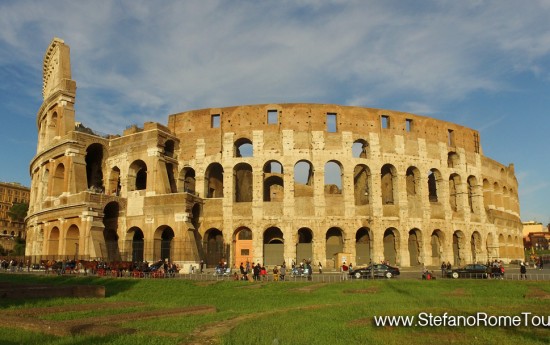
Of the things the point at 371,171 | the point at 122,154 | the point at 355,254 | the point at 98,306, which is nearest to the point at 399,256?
the point at 355,254

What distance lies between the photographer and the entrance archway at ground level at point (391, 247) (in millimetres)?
35406

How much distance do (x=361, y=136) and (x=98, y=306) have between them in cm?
2718

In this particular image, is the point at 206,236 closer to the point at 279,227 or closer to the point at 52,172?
the point at 279,227

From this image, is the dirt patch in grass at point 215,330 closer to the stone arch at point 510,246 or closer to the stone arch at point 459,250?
the stone arch at point 459,250

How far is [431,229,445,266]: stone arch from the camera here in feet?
123

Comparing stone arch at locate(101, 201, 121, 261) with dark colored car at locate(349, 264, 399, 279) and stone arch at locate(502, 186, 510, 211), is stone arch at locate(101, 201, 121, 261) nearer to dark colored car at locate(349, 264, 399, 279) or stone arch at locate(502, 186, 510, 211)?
dark colored car at locate(349, 264, 399, 279)

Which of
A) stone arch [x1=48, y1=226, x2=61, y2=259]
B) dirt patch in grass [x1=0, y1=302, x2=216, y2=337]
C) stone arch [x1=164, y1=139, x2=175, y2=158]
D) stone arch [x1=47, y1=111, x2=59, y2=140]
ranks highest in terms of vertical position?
stone arch [x1=47, y1=111, x2=59, y2=140]

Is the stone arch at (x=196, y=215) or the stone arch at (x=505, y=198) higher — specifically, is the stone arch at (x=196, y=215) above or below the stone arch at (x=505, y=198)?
below

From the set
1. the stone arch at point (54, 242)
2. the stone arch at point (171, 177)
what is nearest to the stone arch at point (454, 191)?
the stone arch at point (171, 177)

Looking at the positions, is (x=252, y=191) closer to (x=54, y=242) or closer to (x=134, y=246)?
(x=134, y=246)

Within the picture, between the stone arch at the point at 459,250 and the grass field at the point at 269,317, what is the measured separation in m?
20.8

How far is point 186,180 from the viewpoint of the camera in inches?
1521

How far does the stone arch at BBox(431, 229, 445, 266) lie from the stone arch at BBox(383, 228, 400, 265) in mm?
4172

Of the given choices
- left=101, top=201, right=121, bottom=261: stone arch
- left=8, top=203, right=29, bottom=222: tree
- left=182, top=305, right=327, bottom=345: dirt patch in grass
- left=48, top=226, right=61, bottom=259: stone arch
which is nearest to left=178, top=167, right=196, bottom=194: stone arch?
left=101, top=201, right=121, bottom=261: stone arch
